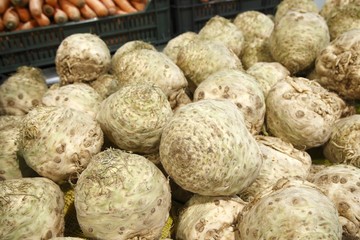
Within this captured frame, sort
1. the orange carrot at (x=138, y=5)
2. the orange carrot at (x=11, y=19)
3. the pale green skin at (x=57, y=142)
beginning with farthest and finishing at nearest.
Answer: the orange carrot at (x=138, y=5) → the orange carrot at (x=11, y=19) → the pale green skin at (x=57, y=142)

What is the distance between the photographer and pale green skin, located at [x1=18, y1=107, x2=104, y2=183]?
8.22 ft

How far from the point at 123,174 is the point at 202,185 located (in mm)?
541

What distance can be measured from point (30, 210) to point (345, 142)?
2.75 meters

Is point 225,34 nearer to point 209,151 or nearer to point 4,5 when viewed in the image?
point 209,151

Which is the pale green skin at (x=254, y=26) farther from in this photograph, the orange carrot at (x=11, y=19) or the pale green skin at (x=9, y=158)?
the orange carrot at (x=11, y=19)

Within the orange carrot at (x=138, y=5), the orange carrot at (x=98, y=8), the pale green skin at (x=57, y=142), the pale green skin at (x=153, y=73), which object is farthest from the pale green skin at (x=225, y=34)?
the pale green skin at (x=57, y=142)

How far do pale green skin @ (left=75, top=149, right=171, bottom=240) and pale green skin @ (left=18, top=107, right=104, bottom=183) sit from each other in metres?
0.37

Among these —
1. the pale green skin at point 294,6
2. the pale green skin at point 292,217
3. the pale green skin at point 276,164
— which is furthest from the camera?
the pale green skin at point 294,6

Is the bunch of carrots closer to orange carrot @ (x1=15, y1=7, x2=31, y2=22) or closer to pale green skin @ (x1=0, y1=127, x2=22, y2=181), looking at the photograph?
orange carrot @ (x1=15, y1=7, x2=31, y2=22)

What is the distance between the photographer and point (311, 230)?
1.87 metres

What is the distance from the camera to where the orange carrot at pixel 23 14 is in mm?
5536

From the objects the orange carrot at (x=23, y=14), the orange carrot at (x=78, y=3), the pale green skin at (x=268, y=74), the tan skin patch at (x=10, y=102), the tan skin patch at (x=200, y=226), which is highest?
the orange carrot at (x=78, y=3)

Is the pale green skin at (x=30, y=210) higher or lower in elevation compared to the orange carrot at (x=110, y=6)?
lower

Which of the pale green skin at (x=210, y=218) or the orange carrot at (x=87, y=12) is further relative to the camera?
the orange carrot at (x=87, y=12)
